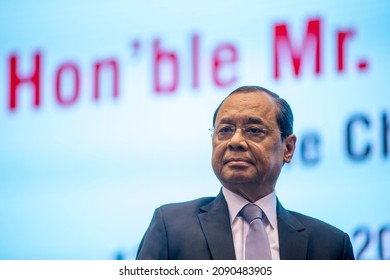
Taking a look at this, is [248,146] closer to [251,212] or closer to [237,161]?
[237,161]

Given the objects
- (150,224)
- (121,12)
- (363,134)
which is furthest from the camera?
(121,12)

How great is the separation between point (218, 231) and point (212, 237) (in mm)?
25

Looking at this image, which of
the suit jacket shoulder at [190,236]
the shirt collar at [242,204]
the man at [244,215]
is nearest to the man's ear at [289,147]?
the man at [244,215]

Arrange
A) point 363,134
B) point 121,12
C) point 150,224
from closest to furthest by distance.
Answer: point 150,224
point 363,134
point 121,12

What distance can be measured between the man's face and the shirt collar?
0.01 m

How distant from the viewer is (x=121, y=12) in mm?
2857

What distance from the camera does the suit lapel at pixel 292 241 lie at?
7.73ft

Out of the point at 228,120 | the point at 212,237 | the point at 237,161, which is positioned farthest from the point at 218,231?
the point at 228,120

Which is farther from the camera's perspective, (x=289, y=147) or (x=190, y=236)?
(x=289, y=147)

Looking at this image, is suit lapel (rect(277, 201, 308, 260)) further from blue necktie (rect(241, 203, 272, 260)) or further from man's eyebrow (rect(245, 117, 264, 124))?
man's eyebrow (rect(245, 117, 264, 124))

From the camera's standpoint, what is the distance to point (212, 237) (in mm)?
2352
